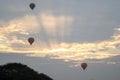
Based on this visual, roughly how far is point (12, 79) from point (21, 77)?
6.96 ft

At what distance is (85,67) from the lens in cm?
9769

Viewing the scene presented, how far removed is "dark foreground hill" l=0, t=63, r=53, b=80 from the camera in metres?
59.6

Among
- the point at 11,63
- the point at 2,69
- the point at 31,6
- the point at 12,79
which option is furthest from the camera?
the point at 31,6

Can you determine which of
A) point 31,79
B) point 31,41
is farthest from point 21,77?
point 31,41

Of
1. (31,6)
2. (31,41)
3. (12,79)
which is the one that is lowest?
(12,79)

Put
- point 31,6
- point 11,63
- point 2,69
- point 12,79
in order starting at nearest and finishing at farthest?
point 12,79, point 2,69, point 11,63, point 31,6

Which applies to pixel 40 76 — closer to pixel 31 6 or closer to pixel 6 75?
pixel 6 75

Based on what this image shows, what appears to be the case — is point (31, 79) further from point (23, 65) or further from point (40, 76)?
point (23, 65)

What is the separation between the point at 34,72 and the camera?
66688 mm

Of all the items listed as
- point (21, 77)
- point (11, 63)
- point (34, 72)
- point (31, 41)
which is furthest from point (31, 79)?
point (31, 41)

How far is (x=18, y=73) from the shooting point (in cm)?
6266

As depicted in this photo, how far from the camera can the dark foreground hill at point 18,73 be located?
2347 inches

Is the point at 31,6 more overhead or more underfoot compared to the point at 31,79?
more overhead

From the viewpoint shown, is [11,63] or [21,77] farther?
[11,63]
